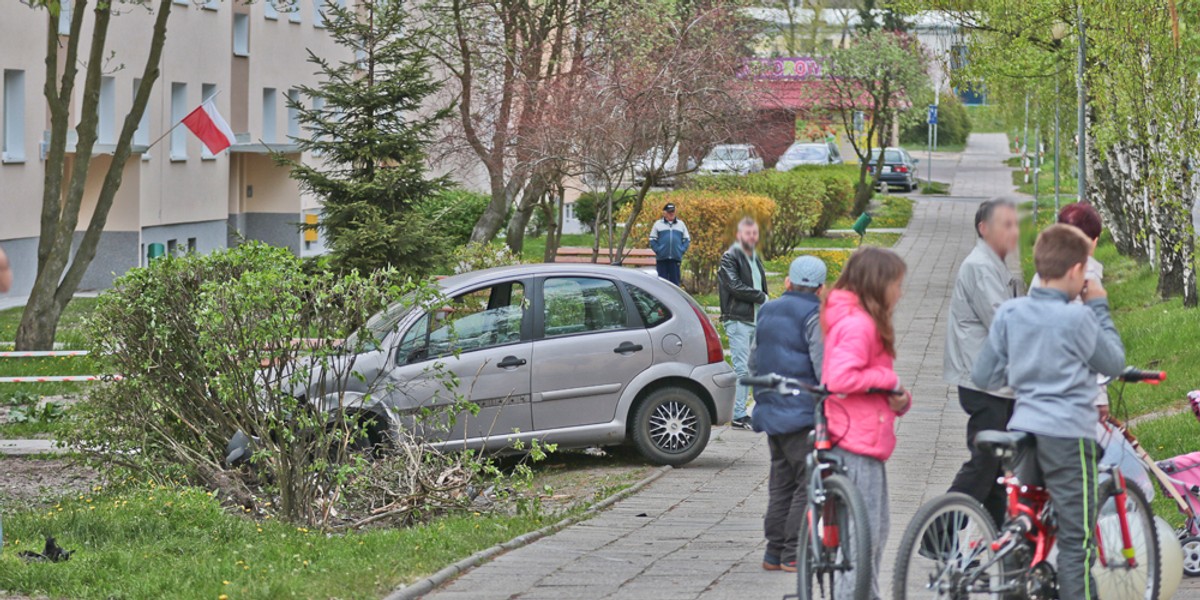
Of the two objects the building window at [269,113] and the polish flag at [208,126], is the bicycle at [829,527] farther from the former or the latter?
the building window at [269,113]

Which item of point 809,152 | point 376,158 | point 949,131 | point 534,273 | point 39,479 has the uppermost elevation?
point 949,131

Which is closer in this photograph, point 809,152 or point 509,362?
point 509,362

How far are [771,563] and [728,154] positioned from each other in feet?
63.2

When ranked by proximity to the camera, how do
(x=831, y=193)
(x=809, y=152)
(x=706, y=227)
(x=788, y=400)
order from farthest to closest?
(x=809, y=152) < (x=831, y=193) < (x=706, y=227) < (x=788, y=400)

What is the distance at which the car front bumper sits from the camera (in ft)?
40.0

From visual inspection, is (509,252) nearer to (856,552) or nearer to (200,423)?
(200,423)

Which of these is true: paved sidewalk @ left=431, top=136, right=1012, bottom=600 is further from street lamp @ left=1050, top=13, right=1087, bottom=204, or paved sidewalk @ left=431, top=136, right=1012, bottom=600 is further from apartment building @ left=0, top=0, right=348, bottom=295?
apartment building @ left=0, top=0, right=348, bottom=295

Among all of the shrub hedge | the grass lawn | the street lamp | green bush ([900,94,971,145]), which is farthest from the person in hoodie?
green bush ([900,94,971,145])

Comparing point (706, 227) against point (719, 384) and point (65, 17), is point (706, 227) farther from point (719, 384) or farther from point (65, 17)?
point (719, 384)

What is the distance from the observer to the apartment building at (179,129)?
29.5 meters

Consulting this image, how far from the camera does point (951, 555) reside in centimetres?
620

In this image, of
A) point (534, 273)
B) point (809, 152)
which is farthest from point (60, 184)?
point (809, 152)

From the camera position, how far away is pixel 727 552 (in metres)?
8.75

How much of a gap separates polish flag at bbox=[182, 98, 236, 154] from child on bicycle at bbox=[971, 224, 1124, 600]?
22.5m
